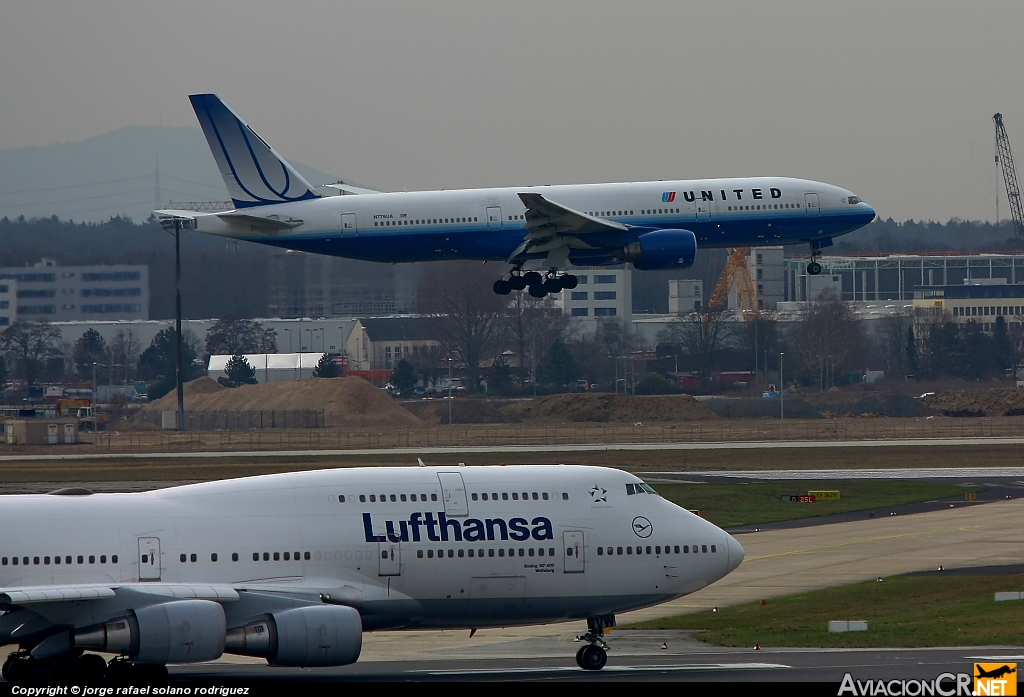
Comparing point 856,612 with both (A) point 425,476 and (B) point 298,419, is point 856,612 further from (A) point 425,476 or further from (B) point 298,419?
(B) point 298,419

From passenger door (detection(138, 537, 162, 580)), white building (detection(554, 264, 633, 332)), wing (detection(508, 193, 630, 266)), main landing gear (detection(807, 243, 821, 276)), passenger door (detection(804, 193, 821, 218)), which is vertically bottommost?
passenger door (detection(138, 537, 162, 580))

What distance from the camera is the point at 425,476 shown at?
28781 mm

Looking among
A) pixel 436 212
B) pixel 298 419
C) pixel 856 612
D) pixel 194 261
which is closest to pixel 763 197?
pixel 436 212

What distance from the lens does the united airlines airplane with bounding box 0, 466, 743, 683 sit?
25.6m

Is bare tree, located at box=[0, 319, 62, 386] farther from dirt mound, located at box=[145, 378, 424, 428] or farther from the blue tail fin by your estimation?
the blue tail fin

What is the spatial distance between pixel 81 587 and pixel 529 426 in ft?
309

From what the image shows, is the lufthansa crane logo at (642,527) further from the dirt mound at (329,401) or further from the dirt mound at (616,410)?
the dirt mound at (329,401)

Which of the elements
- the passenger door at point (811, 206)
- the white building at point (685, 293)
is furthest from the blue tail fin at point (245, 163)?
the white building at point (685, 293)

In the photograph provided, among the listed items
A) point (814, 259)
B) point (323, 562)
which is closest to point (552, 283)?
point (814, 259)

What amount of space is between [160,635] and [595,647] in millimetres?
8771

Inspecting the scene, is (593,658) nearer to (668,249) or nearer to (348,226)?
(668,249)

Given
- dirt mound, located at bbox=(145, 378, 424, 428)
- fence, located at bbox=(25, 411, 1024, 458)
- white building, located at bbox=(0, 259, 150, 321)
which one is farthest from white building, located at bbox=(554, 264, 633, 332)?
fence, located at bbox=(25, 411, 1024, 458)

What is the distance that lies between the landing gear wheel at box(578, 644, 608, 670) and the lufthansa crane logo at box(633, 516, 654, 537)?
2.47 m

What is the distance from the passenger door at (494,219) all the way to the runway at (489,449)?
18602mm
